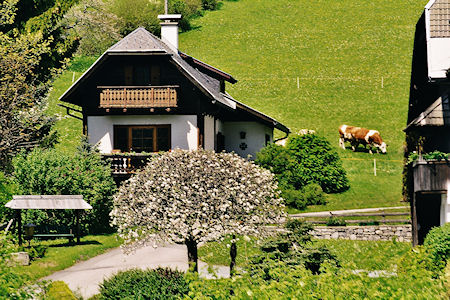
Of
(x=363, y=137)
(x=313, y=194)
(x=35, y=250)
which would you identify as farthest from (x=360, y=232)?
(x=363, y=137)

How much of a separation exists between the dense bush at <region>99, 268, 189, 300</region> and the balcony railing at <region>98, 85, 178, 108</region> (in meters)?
16.9

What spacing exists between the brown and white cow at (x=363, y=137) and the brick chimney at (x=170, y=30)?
51.9 feet

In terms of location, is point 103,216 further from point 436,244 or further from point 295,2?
point 295,2

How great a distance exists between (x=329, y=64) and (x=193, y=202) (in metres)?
51.2

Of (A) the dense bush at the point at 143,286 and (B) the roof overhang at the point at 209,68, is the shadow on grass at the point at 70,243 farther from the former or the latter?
(B) the roof overhang at the point at 209,68

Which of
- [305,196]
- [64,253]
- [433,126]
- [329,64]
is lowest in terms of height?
[64,253]

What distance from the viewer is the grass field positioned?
4675cm

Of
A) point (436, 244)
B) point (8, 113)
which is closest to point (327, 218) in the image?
point (436, 244)

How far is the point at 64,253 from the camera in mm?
24906

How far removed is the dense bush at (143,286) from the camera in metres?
15.7

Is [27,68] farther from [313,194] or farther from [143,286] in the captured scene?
[143,286]

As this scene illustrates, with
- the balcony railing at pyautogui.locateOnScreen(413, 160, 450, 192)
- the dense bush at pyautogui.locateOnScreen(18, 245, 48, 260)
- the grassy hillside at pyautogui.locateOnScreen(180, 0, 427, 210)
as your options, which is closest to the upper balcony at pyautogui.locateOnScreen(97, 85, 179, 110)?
the grassy hillside at pyautogui.locateOnScreen(180, 0, 427, 210)

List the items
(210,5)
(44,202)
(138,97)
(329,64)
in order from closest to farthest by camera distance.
→ (44,202) → (138,97) → (329,64) → (210,5)

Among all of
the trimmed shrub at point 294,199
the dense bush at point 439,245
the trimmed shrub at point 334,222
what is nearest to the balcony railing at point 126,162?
the trimmed shrub at point 294,199
